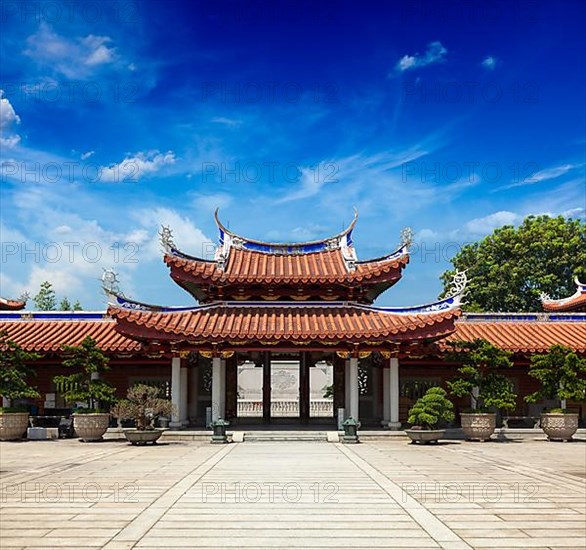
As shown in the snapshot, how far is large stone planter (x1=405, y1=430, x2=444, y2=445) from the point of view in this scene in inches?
794

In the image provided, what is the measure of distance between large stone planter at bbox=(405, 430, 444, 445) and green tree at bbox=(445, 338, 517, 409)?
199 cm

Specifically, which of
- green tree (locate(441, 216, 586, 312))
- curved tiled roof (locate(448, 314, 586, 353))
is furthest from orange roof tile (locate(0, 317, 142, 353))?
green tree (locate(441, 216, 586, 312))

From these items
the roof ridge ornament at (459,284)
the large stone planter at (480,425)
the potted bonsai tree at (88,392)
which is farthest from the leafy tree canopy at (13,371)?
the roof ridge ornament at (459,284)

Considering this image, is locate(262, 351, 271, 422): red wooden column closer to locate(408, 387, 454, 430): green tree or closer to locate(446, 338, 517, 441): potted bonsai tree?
locate(408, 387, 454, 430): green tree

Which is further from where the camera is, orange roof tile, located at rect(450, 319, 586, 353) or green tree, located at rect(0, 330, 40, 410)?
orange roof tile, located at rect(450, 319, 586, 353)

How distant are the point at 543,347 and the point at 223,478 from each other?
16.1m

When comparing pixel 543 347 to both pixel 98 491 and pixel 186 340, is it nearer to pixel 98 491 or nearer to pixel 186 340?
pixel 186 340

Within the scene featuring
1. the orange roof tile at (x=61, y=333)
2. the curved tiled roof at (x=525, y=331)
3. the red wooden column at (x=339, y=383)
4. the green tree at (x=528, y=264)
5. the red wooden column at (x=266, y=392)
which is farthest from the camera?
the green tree at (x=528, y=264)

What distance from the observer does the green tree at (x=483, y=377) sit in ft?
70.3

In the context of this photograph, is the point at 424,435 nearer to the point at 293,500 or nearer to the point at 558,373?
the point at 558,373

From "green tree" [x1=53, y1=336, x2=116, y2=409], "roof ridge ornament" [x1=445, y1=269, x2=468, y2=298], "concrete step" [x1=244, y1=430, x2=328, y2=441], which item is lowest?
"concrete step" [x1=244, y1=430, x2=328, y2=441]

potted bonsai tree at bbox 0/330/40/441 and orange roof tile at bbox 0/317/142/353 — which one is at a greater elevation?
orange roof tile at bbox 0/317/142/353

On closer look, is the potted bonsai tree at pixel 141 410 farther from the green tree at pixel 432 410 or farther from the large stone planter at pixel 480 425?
the large stone planter at pixel 480 425

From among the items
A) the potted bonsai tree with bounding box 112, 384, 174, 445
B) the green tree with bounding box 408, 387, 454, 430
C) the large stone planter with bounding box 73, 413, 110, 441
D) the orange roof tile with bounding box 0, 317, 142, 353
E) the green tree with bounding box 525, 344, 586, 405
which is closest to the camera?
the potted bonsai tree with bounding box 112, 384, 174, 445
